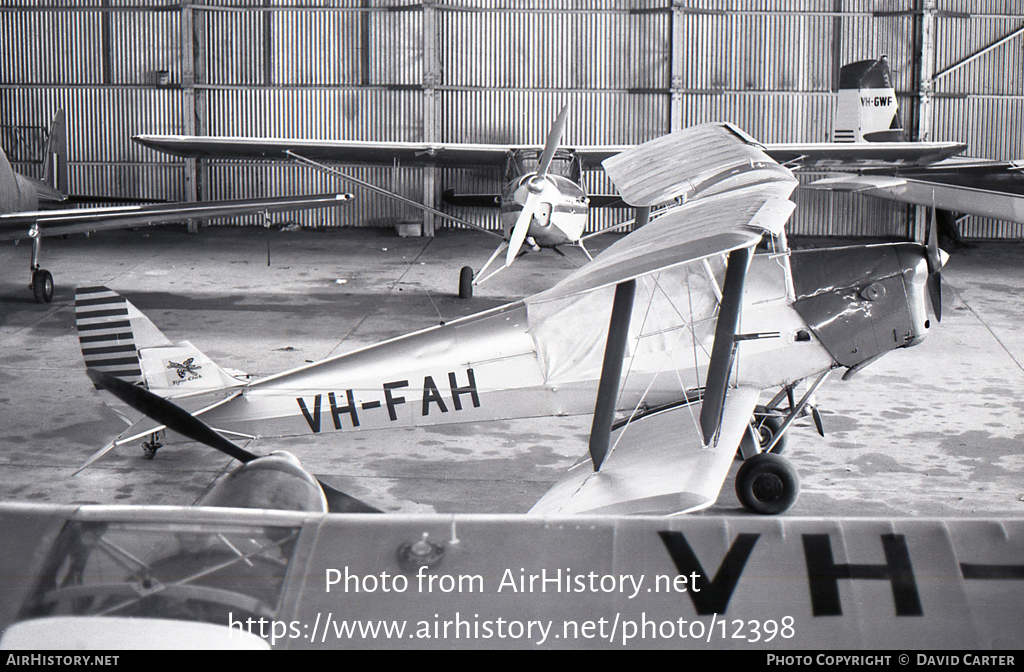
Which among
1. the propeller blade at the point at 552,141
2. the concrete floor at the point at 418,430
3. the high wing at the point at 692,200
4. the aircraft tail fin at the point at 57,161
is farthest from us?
the aircraft tail fin at the point at 57,161

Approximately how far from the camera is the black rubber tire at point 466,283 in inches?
532

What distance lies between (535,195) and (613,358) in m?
8.12

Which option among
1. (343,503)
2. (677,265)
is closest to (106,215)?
(343,503)

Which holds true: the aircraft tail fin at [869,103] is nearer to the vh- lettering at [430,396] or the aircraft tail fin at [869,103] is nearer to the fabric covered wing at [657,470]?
the fabric covered wing at [657,470]

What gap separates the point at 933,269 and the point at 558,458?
2.92m

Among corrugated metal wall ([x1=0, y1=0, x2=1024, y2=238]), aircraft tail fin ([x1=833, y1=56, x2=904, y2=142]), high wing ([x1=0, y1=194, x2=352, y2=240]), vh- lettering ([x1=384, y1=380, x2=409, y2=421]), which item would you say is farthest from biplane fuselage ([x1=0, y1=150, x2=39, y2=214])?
aircraft tail fin ([x1=833, y1=56, x2=904, y2=142])

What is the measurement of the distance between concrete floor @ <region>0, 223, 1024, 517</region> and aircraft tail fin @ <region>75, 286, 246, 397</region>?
43 centimetres

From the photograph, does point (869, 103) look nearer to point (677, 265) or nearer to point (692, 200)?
point (692, 200)

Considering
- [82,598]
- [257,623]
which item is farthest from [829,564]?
[82,598]

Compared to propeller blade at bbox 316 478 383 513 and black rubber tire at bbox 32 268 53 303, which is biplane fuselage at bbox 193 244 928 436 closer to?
propeller blade at bbox 316 478 383 513

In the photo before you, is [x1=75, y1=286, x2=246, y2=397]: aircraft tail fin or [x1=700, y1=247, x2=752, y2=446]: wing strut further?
[x1=75, y1=286, x2=246, y2=397]: aircraft tail fin

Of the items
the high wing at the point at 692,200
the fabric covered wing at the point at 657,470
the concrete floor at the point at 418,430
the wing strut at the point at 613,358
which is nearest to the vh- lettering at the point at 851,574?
the high wing at the point at 692,200

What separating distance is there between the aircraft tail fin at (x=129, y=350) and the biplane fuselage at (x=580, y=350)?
1.33ft

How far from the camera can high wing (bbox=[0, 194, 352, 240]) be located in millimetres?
12219
